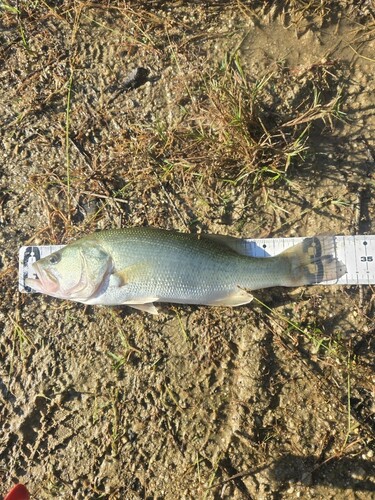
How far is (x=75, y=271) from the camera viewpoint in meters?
3.57

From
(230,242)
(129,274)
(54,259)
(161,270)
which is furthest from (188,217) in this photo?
(54,259)

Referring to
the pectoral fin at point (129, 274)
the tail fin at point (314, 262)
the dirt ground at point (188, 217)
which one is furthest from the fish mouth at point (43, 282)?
the tail fin at point (314, 262)

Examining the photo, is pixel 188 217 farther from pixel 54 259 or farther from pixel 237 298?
pixel 54 259

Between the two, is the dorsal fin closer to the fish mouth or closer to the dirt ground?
the dirt ground

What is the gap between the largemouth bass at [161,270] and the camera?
353 centimetres

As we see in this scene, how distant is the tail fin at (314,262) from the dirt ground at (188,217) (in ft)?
0.61

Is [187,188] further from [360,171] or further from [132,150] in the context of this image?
[360,171]

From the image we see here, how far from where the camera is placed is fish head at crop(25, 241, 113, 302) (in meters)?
3.55

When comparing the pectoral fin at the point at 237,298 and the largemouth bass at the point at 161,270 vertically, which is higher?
the largemouth bass at the point at 161,270

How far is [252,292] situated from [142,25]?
2.71m

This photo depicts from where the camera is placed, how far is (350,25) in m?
3.93

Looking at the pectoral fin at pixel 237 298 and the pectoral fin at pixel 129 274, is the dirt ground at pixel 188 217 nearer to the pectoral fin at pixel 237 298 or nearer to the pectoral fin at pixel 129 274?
the pectoral fin at pixel 237 298

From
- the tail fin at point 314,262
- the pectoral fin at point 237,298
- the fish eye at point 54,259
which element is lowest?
the pectoral fin at point 237,298

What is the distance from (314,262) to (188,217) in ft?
3.81
